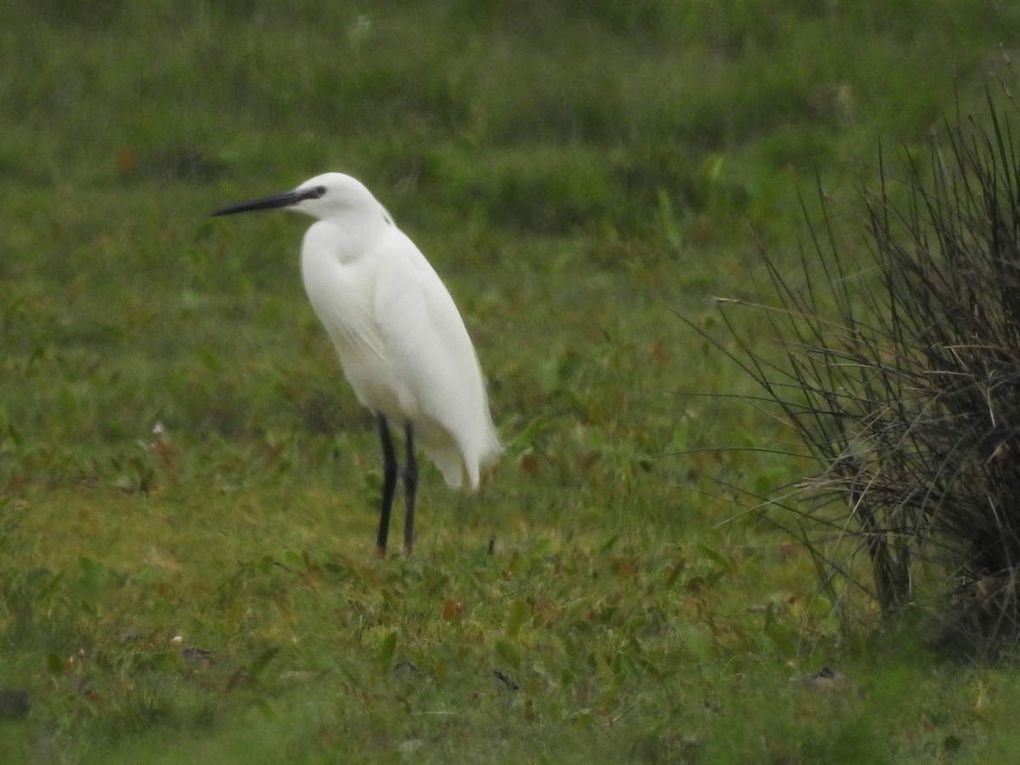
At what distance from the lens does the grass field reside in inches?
161

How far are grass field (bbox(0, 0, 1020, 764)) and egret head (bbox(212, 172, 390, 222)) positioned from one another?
33.7 inches

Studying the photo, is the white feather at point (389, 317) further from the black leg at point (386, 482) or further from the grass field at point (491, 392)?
the grass field at point (491, 392)

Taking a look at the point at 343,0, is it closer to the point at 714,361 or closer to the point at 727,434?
the point at 714,361

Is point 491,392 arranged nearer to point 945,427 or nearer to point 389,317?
point 389,317

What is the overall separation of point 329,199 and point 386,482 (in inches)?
34.6

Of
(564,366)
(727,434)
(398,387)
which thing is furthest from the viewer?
(564,366)

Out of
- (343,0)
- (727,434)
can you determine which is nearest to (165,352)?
(727,434)

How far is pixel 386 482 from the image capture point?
616cm

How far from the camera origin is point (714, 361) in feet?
25.0

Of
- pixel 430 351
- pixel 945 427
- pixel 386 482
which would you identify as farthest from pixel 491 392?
pixel 945 427

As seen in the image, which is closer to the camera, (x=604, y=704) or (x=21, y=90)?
(x=604, y=704)

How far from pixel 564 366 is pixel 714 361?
0.64m

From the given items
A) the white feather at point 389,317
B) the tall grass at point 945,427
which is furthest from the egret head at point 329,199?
the tall grass at point 945,427

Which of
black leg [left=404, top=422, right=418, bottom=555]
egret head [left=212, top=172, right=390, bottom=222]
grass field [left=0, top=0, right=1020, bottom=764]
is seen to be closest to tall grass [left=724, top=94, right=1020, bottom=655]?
grass field [left=0, top=0, right=1020, bottom=764]
